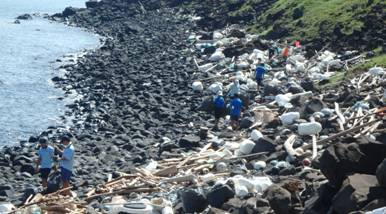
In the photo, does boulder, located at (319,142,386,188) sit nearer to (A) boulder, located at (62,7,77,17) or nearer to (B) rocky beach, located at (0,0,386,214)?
(B) rocky beach, located at (0,0,386,214)

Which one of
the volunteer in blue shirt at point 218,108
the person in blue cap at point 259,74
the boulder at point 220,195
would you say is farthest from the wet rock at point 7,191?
the person in blue cap at point 259,74

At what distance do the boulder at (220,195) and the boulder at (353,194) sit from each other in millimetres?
3143

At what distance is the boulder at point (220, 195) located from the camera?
1461 centimetres

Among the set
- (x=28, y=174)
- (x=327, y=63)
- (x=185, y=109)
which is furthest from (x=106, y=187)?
(x=327, y=63)

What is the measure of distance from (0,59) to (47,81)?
41.2 feet

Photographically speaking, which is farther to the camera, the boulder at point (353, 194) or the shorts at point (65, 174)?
the shorts at point (65, 174)

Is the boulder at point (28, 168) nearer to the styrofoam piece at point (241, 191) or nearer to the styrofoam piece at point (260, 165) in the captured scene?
the styrofoam piece at point (260, 165)

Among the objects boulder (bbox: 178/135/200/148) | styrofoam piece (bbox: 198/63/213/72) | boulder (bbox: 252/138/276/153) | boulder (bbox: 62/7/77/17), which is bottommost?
→ boulder (bbox: 62/7/77/17)

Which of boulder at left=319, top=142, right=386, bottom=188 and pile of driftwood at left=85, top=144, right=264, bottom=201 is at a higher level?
boulder at left=319, top=142, right=386, bottom=188

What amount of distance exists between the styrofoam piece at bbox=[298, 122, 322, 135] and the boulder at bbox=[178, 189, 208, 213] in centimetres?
582

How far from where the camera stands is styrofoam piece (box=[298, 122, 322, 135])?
778 inches

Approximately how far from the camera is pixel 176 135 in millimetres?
25969

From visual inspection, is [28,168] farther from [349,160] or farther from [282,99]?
[349,160]

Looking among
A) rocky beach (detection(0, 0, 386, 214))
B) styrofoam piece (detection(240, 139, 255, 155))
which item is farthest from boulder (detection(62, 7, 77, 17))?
styrofoam piece (detection(240, 139, 255, 155))
